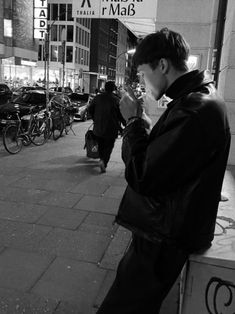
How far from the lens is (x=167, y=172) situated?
1.59 m

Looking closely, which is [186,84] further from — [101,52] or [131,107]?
[101,52]

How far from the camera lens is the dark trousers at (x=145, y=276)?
1777mm

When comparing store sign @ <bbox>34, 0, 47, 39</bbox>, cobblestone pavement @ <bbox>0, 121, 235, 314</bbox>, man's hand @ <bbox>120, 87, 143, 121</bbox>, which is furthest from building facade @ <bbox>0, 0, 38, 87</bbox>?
man's hand @ <bbox>120, 87, 143, 121</bbox>

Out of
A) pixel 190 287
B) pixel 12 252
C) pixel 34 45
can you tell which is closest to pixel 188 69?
pixel 190 287

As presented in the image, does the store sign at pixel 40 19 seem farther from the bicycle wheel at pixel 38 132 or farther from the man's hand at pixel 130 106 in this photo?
the man's hand at pixel 130 106

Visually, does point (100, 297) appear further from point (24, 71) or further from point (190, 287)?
point (24, 71)

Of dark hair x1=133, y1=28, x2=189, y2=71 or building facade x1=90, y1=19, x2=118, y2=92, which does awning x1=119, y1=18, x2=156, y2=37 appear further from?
building facade x1=90, y1=19, x2=118, y2=92

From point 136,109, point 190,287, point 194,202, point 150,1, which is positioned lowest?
point 190,287

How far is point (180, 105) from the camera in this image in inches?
63.4

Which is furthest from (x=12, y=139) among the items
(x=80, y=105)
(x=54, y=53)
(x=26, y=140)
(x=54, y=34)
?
(x=54, y=34)

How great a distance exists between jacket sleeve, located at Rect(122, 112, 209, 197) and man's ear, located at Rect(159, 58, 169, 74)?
259 mm

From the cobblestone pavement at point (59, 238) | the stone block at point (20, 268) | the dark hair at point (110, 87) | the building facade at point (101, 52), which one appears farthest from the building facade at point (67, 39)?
the stone block at point (20, 268)

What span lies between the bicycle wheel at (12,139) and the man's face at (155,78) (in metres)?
7.64

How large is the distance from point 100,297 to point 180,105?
6.69 feet
